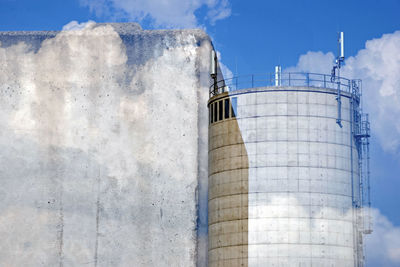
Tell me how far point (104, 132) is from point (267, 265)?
2081 centimetres

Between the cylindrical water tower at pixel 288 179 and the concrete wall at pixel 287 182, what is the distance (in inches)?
2.4

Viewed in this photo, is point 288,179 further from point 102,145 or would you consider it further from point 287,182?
point 102,145

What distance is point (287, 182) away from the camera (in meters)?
43.7

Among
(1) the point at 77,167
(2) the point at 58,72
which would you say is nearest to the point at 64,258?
(1) the point at 77,167

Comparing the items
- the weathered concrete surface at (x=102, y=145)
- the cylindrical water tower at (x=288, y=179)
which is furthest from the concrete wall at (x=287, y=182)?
the weathered concrete surface at (x=102, y=145)

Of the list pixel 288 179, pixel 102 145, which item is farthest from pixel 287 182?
pixel 102 145

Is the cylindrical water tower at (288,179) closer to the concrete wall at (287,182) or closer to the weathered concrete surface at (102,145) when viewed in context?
the concrete wall at (287,182)

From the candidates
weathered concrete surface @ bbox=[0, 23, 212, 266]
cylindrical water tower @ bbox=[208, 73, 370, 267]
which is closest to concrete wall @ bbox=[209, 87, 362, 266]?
cylindrical water tower @ bbox=[208, 73, 370, 267]

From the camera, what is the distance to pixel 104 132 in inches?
2271

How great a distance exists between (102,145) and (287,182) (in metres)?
19.3

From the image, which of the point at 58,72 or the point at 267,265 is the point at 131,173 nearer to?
the point at 58,72

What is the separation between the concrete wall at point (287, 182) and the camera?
42781 millimetres

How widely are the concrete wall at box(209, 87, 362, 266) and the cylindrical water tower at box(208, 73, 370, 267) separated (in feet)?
0.20

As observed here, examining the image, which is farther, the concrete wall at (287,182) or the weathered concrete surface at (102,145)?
the weathered concrete surface at (102,145)
